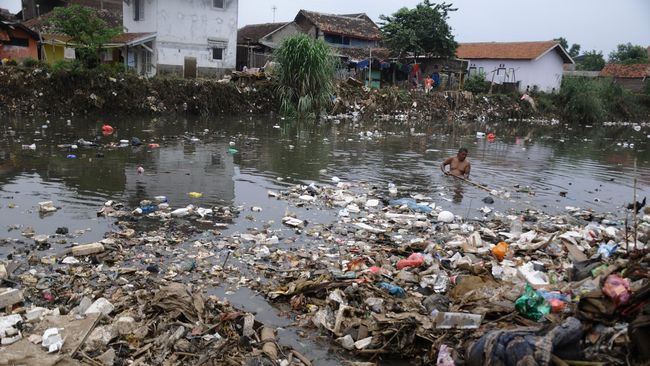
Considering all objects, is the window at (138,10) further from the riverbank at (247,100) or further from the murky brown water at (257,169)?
the murky brown water at (257,169)

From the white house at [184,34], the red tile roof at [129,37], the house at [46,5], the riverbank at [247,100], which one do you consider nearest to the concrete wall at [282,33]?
the white house at [184,34]

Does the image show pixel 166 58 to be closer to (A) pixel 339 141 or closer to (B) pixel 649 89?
(A) pixel 339 141

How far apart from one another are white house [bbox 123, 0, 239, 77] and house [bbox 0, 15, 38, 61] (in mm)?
4569

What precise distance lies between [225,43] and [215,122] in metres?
9.31

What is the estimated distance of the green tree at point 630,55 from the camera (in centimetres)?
4756

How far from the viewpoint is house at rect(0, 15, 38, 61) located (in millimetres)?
24281

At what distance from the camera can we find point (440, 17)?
3111 centimetres

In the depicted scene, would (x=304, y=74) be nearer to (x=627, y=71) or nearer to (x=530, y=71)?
(x=530, y=71)

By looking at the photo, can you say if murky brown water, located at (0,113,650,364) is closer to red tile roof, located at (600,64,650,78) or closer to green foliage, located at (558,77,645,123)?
green foliage, located at (558,77,645,123)

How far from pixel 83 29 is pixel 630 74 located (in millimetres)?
43008

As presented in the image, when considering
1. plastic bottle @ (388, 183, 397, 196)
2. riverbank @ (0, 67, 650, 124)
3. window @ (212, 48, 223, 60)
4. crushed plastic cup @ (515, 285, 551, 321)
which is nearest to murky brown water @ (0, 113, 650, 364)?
plastic bottle @ (388, 183, 397, 196)

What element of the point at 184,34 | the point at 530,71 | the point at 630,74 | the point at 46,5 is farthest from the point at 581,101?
the point at 46,5

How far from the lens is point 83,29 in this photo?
1992cm

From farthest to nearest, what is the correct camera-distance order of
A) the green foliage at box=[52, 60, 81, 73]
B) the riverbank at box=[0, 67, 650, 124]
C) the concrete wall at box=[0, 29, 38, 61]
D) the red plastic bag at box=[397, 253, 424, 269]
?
the concrete wall at box=[0, 29, 38, 61]
the green foliage at box=[52, 60, 81, 73]
the riverbank at box=[0, 67, 650, 124]
the red plastic bag at box=[397, 253, 424, 269]
